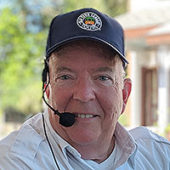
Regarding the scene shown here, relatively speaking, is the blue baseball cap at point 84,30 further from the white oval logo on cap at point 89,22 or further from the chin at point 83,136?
the chin at point 83,136

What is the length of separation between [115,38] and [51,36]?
10.5 inches

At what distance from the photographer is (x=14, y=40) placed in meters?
18.0

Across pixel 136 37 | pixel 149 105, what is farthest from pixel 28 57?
pixel 136 37

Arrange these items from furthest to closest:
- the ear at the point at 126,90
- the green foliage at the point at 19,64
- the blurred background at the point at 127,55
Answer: the green foliage at the point at 19,64 < the blurred background at the point at 127,55 < the ear at the point at 126,90

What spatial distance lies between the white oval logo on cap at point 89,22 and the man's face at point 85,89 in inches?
2.8

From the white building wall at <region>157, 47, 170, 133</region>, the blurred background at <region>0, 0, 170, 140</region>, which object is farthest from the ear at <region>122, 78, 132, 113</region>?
the white building wall at <region>157, 47, 170, 133</region>

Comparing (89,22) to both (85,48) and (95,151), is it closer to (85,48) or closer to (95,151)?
(85,48)

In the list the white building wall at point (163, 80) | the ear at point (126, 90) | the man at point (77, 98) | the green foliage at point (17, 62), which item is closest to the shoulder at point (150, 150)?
the man at point (77, 98)

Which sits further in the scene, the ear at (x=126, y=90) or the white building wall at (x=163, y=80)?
the white building wall at (x=163, y=80)

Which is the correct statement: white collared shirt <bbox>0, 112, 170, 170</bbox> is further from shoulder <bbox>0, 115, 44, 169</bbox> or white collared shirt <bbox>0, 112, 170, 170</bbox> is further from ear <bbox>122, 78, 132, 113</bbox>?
ear <bbox>122, 78, 132, 113</bbox>

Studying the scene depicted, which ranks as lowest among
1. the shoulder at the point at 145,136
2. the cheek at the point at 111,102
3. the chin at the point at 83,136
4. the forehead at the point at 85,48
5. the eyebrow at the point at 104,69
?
the shoulder at the point at 145,136

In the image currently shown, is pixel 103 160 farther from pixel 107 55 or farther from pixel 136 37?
pixel 136 37

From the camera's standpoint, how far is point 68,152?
1744mm

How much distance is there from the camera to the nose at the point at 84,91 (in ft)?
5.42
